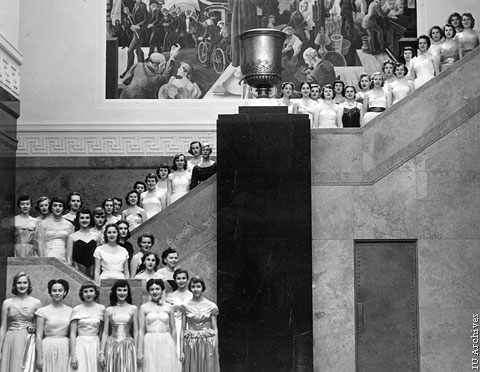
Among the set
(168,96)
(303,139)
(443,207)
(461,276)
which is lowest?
(461,276)

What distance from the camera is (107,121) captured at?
19766mm

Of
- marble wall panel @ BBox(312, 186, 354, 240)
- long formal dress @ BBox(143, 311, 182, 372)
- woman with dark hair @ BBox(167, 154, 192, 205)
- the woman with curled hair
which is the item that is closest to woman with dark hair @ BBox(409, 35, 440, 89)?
the woman with curled hair

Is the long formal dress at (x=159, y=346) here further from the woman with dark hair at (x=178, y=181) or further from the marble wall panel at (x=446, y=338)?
the marble wall panel at (x=446, y=338)

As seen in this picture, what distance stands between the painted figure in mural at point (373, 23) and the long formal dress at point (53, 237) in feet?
27.0

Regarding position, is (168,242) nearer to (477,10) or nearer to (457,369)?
(457,369)

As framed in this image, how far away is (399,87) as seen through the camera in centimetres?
Result: 1564

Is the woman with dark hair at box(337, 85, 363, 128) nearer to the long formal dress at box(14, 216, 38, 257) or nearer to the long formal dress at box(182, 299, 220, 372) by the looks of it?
the long formal dress at box(182, 299, 220, 372)

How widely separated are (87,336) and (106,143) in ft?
25.7

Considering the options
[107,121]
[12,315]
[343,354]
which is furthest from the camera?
[107,121]

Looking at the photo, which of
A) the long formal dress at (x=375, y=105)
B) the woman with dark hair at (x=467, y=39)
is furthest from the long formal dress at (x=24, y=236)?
the woman with dark hair at (x=467, y=39)

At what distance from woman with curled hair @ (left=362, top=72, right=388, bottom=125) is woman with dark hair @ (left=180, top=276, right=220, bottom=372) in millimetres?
4317

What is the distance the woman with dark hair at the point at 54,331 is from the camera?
12.3 meters

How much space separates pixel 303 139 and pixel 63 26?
7.62 metres

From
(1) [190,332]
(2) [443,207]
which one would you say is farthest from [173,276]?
(2) [443,207]
